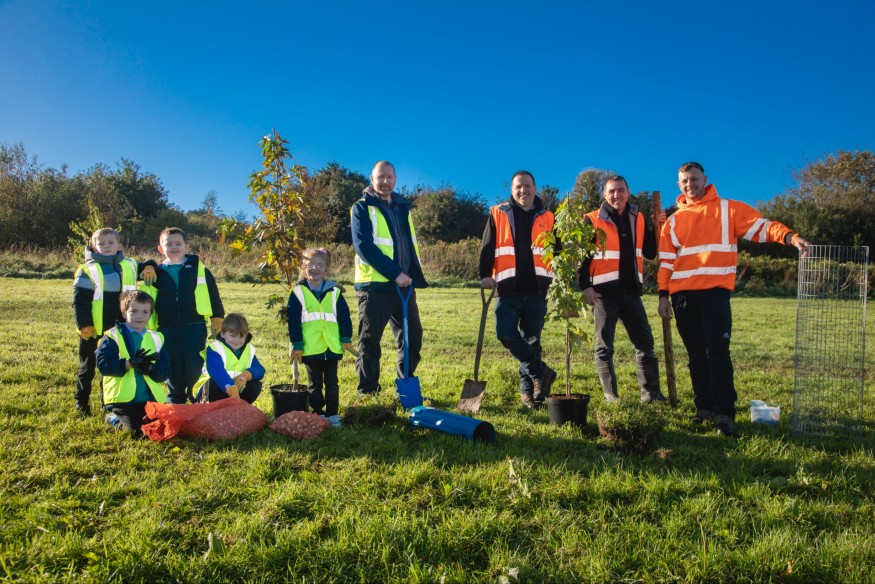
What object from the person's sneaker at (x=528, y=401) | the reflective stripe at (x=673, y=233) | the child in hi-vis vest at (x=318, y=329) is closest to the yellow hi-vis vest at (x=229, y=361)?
the child in hi-vis vest at (x=318, y=329)

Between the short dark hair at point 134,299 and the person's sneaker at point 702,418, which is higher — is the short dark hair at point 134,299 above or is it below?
above

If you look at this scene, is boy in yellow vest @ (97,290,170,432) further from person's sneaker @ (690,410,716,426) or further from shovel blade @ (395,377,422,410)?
person's sneaker @ (690,410,716,426)

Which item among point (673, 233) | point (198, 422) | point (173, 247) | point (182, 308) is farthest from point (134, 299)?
point (673, 233)

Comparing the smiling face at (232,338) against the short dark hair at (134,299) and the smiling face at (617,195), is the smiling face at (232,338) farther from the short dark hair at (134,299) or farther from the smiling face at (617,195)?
the smiling face at (617,195)

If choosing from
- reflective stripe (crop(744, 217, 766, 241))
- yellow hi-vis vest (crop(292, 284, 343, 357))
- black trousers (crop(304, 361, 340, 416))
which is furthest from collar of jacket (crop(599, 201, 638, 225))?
black trousers (crop(304, 361, 340, 416))

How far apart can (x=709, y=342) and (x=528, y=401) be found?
6.14 ft

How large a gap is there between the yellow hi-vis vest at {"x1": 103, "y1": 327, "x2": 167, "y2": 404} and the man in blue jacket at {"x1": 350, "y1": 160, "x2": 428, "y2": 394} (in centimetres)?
195

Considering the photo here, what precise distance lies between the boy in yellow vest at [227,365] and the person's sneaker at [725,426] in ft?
14.0

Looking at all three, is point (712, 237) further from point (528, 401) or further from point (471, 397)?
point (471, 397)

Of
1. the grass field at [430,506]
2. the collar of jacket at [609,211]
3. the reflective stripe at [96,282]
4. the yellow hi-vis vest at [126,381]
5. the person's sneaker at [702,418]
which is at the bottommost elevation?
the grass field at [430,506]

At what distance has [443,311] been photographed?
14.6 metres

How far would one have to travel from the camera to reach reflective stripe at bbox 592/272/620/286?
5926 mm

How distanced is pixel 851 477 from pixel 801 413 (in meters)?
1.70

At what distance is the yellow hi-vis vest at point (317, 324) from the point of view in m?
5.39
